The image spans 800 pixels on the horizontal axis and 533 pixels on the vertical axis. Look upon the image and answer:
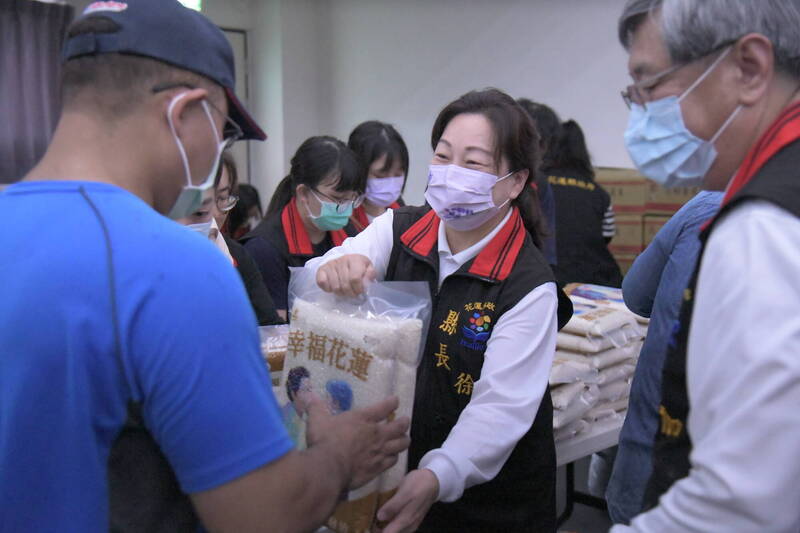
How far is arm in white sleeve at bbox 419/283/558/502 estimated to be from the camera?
1434mm

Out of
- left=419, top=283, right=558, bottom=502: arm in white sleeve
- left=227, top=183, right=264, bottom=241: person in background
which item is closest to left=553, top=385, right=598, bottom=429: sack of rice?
left=419, top=283, right=558, bottom=502: arm in white sleeve

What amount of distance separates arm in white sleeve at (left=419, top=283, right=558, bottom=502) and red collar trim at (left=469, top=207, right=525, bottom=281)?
9 centimetres

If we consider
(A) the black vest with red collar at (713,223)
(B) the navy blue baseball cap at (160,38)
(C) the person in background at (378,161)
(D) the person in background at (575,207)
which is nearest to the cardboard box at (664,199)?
(D) the person in background at (575,207)

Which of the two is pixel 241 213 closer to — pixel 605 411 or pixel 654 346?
pixel 605 411

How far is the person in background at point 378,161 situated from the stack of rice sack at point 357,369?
6.94ft

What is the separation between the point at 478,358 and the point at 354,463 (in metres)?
0.54

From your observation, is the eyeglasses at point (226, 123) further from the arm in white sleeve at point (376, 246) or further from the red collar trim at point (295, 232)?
the red collar trim at point (295, 232)

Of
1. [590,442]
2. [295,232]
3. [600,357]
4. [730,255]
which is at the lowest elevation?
[590,442]

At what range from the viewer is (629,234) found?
4.63 meters

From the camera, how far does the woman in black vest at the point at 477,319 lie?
1.46 m

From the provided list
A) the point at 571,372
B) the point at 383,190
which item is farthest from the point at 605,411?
the point at 383,190

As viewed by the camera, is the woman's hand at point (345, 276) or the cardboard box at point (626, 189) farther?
the cardboard box at point (626, 189)

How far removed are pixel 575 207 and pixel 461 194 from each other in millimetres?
2123

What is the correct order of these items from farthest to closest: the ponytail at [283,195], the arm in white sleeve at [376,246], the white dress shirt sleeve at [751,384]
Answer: the ponytail at [283,195] → the arm in white sleeve at [376,246] → the white dress shirt sleeve at [751,384]
